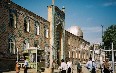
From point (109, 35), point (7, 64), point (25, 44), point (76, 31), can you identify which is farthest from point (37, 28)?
point (76, 31)

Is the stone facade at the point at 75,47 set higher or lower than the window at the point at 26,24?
lower

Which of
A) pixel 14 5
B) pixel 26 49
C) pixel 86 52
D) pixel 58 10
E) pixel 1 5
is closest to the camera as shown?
pixel 1 5

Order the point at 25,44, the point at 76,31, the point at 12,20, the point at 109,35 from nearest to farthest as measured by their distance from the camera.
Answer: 1. the point at 12,20
2. the point at 25,44
3. the point at 109,35
4. the point at 76,31

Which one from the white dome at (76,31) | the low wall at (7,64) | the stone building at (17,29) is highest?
the white dome at (76,31)

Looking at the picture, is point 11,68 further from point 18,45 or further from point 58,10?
point 58,10

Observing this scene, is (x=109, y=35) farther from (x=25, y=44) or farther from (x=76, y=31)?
(x=25, y=44)

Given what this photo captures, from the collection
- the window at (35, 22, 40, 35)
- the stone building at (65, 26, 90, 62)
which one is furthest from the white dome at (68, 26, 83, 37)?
the window at (35, 22, 40, 35)

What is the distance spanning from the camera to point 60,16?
4306 cm

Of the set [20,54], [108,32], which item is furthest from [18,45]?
[108,32]

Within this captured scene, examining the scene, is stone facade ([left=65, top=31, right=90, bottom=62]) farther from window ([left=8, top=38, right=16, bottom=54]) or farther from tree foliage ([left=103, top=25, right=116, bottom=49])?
window ([left=8, top=38, right=16, bottom=54])

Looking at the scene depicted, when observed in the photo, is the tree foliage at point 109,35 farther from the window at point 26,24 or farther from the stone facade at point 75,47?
the window at point 26,24

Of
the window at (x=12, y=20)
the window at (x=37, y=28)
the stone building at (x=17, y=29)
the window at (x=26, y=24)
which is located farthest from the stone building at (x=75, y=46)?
the window at (x=12, y=20)

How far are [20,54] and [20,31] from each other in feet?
9.56

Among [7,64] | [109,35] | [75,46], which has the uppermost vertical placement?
[109,35]
